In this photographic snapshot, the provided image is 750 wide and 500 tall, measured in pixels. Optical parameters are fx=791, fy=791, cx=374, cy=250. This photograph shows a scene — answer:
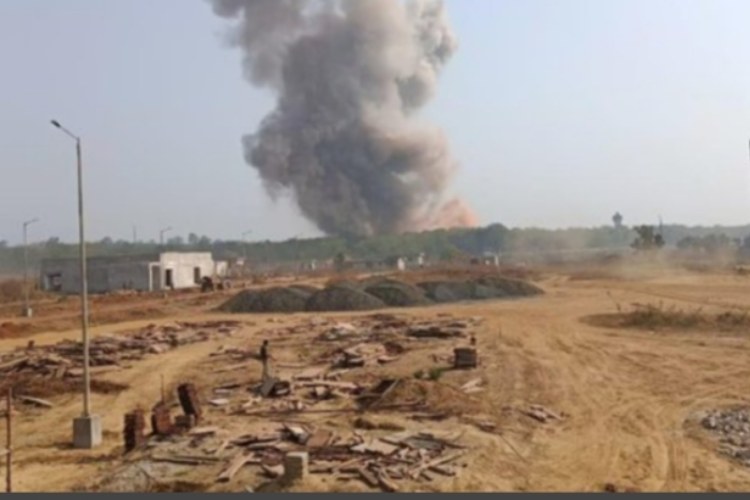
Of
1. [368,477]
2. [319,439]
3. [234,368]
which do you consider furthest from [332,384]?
[368,477]

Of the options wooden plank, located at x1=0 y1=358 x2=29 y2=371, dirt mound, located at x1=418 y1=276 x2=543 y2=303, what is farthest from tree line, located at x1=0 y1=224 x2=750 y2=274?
wooden plank, located at x1=0 y1=358 x2=29 y2=371

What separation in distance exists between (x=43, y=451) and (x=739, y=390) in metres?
16.5

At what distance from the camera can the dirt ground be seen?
13375 mm

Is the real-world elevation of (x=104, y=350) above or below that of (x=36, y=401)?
above

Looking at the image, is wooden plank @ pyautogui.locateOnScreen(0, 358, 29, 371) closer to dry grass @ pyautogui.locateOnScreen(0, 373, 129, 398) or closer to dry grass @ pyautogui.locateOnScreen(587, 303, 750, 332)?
dry grass @ pyautogui.locateOnScreen(0, 373, 129, 398)

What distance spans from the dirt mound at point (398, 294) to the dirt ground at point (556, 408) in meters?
14.1

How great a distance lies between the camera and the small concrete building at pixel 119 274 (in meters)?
71.7

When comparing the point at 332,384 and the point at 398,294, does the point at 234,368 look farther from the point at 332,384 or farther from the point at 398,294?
the point at 398,294

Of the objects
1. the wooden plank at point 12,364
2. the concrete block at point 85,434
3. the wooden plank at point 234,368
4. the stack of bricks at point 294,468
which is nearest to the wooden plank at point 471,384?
the wooden plank at point 234,368

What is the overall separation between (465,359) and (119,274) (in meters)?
54.8

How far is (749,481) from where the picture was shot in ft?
42.1

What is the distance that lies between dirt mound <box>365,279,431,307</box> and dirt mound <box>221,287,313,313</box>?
15.2 feet

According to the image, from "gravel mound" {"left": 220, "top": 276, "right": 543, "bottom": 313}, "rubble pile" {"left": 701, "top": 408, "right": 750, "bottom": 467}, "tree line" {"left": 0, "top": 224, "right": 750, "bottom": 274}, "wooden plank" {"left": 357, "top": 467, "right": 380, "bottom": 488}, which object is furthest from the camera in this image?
"tree line" {"left": 0, "top": 224, "right": 750, "bottom": 274}

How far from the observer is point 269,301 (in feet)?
171
